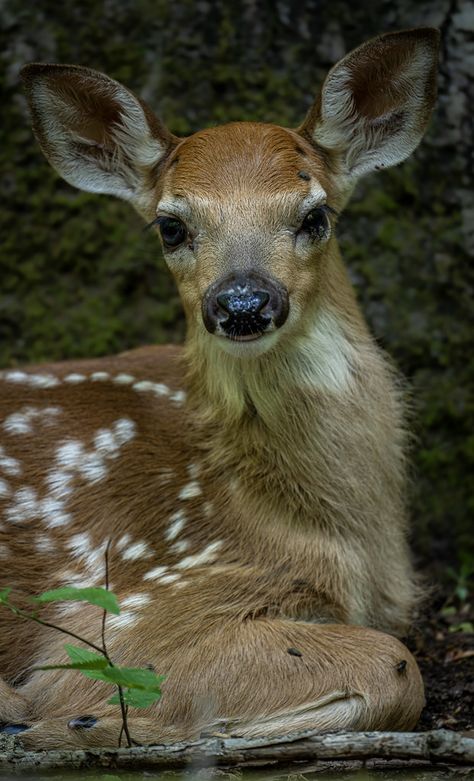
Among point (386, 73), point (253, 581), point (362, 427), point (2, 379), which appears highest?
point (386, 73)

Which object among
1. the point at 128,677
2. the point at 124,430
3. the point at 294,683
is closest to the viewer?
the point at 128,677

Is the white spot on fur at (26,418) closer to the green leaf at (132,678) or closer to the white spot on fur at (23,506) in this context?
the white spot on fur at (23,506)

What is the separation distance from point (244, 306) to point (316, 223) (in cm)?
66

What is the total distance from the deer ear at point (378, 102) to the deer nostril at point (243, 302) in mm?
1078

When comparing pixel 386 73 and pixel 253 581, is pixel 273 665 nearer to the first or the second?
pixel 253 581

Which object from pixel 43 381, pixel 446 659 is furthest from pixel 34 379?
pixel 446 659

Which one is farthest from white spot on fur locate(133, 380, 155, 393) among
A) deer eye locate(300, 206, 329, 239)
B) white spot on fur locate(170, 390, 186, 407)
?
deer eye locate(300, 206, 329, 239)

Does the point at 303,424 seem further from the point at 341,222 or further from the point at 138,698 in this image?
the point at 341,222

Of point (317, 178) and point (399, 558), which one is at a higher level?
point (317, 178)

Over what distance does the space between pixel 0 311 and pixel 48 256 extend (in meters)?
0.41

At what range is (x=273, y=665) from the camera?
4.32m

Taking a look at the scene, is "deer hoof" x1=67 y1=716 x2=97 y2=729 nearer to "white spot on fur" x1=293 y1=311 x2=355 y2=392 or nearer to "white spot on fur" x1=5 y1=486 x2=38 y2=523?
"white spot on fur" x1=5 y1=486 x2=38 y2=523

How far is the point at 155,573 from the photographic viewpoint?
482 cm

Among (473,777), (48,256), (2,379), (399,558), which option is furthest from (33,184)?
(473,777)
